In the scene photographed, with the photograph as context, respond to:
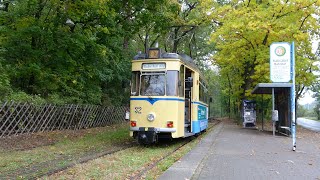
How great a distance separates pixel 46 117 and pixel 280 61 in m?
11.0

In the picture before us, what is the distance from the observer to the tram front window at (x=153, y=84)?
42.8ft

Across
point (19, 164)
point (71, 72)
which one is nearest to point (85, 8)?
point (71, 72)

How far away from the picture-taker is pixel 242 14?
2402 cm

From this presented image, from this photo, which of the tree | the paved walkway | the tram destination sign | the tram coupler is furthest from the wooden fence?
the tram destination sign

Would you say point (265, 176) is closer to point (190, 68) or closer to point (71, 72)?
point (190, 68)

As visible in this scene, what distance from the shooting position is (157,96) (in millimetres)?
12906

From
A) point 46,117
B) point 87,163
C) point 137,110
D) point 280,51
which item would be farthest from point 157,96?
point 46,117

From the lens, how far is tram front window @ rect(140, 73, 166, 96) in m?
13.1

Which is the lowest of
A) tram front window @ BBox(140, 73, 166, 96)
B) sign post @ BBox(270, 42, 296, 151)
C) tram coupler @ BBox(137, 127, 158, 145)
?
tram coupler @ BBox(137, 127, 158, 145)

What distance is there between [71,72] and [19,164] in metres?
9.45

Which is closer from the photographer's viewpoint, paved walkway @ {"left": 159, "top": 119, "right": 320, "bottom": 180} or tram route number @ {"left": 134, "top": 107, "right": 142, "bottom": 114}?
paved walkway @ {"left": 159, "top": 119, "right": 320, "bottom": 180}

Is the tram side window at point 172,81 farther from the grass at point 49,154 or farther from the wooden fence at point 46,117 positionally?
the wooden fence at point 46,117

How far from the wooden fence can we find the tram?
5180mm

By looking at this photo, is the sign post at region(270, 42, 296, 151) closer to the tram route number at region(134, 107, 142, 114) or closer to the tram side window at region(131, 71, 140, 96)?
the tram side window at region(131, 71, 140, 96)
